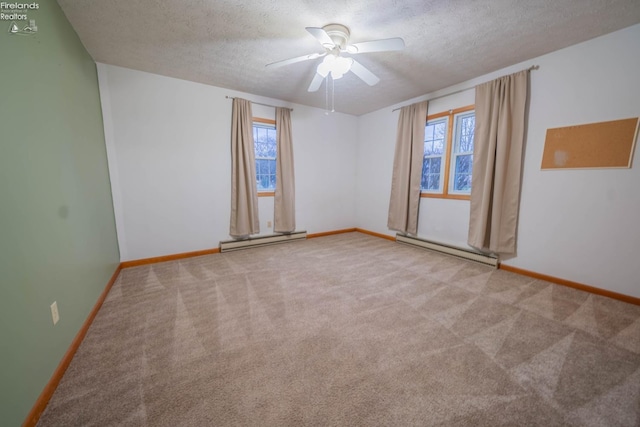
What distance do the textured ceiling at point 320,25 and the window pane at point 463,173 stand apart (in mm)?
1101

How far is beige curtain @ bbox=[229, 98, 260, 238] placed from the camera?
3.50m

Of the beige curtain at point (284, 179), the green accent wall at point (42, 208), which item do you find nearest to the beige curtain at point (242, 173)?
the beige curtain at point (284, 179)

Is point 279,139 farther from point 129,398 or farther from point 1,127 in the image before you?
point 129,398

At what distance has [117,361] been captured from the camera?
1.44m

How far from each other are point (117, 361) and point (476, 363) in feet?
7.46

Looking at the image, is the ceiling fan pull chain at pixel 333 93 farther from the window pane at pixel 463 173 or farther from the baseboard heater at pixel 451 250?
the baseboard heater at pixel 451 250

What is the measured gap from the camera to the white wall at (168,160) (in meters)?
2.85

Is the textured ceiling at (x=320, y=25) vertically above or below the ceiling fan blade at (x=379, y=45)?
above

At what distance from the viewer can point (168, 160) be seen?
3.15 metres

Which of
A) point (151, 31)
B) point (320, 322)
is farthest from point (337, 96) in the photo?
point (320, 322)

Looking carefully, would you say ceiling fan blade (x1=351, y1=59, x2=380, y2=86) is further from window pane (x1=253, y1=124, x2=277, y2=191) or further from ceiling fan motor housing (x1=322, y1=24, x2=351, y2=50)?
window pane (x1=253, y1=124, x2=277, y2=191)

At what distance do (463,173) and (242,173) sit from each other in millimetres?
3380

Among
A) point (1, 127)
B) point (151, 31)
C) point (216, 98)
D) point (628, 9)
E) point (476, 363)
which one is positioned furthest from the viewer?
point (216, 98)
